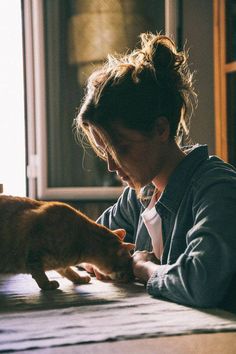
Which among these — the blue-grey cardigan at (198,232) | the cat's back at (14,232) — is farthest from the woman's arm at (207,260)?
the cat's back at (14,232)

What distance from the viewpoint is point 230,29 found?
284 cm

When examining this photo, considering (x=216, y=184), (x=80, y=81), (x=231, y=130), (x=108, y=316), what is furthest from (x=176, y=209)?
(x=80, y=81)

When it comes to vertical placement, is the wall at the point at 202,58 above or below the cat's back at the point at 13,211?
above

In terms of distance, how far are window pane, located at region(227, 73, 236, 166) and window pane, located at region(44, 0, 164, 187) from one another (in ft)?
1.76

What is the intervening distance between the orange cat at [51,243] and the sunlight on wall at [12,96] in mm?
1747

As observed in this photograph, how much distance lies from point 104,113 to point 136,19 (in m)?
1.89

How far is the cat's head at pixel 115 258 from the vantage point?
152cm

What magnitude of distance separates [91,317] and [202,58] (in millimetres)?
2441

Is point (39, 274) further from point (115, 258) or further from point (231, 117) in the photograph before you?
point (231, 117)

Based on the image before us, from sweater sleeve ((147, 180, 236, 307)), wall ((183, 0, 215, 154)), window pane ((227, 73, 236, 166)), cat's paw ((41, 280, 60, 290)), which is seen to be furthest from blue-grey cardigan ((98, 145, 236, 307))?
wall ((183, 0, 215, 154))

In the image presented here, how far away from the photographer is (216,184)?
4.16 ft

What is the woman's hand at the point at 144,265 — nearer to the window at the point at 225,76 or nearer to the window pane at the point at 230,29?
the window at the point at 225,76

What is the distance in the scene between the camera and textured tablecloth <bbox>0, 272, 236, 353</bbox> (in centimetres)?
90

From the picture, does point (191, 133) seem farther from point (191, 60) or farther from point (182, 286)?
point (182, 286)
